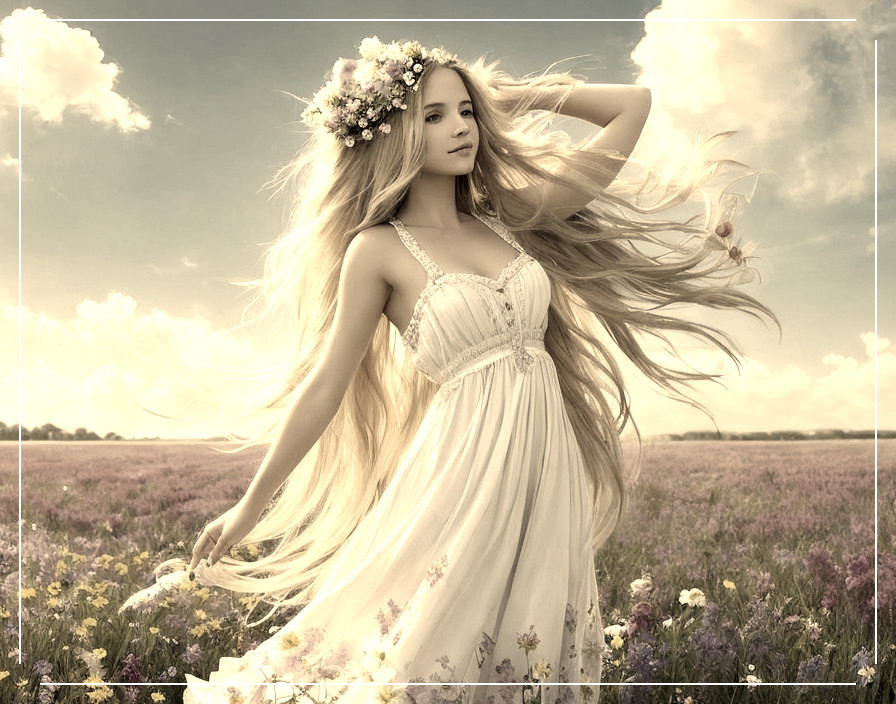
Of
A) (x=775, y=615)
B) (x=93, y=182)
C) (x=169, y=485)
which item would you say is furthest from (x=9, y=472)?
(x=775, y=615)

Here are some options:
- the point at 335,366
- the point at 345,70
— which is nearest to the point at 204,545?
the point at 335,366

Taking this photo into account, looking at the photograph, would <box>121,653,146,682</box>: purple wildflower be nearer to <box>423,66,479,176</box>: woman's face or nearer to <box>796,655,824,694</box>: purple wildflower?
<box>423,66,479,176</box>: woman's face

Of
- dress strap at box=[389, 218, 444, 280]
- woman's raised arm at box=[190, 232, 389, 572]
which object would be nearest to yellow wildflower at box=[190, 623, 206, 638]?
woman's raised arm at box=[190, 232, 389, 572]

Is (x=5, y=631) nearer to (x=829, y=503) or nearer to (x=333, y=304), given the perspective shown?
(x=333, y=304)

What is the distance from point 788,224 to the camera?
546 centimetres

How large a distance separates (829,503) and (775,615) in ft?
3.88

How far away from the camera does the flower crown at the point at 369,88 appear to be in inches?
147

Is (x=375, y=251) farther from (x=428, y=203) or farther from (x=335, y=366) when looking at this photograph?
(x=335, y=366)

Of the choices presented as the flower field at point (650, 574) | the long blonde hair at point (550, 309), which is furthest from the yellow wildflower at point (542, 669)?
the long blonde hair at point (550, 309)

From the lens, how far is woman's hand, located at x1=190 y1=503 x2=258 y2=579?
12.3ft

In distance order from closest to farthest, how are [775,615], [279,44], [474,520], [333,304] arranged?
1. [474,520]
2. [333,304]
3. [775,615]
4. [279,44]

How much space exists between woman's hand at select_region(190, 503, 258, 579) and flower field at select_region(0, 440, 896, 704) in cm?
40

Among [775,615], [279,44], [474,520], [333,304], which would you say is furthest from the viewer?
[279,44]

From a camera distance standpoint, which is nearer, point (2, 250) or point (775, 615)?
point (775, 615)
